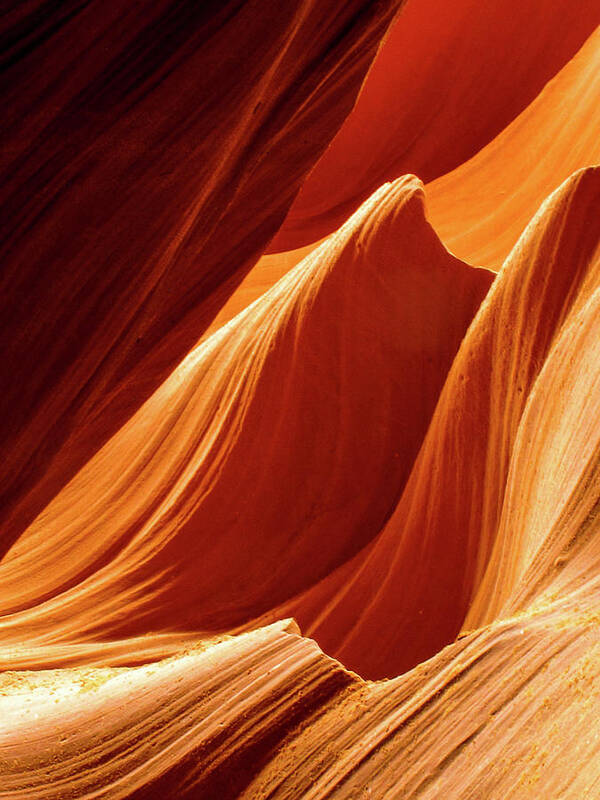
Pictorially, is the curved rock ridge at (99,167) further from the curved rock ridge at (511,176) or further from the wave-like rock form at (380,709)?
the curved rock ridge at (511,176)

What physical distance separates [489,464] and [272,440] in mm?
620

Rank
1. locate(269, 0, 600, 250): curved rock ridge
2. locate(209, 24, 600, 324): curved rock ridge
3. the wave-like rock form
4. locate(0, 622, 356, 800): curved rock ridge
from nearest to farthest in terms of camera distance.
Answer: the wave-like rock form → locate(0, 622, 356, 800): curved rock ridge → locate(209, 24, 600, 324): curved rock ridge → locate(269, 0, 600, 250): curved rock ridge

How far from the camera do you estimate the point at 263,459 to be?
229 centimetres

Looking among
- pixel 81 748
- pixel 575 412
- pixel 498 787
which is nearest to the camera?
pixel 498 787

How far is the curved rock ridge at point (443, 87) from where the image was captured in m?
3.97

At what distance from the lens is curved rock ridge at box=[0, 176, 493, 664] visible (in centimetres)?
216

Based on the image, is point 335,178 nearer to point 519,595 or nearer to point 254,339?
point 254,339

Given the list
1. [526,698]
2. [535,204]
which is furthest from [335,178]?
[526,698]

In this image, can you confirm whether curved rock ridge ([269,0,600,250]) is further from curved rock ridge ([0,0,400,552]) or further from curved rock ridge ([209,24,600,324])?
curved rock ridge ([0,0,400,552])

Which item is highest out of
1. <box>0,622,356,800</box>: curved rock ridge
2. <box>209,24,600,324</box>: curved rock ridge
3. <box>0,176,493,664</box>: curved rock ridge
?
<box>209,24,600,324</box>: curved rock ridge

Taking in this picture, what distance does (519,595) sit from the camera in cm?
161

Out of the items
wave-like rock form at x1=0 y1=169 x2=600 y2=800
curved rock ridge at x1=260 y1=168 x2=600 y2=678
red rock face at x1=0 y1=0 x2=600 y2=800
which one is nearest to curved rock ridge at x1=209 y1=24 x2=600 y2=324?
red rock face at x1=0 y1=0 x2=600 y2=800

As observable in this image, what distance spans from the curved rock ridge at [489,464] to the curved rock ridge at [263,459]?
83 millimetres

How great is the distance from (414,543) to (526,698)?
3.23 feet
